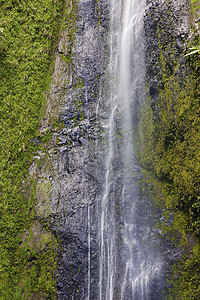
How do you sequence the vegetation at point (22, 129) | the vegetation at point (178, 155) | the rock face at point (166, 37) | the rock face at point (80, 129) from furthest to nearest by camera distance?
1. the vegetation at point (22, 129)
2. the rock face at point (80, 129)
3. the rock face at point (166, 37)
4. the vegetation at point (178, 155)

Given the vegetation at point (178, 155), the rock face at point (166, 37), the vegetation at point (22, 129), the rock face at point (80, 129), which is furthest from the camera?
the vegetation at point (22, 129)

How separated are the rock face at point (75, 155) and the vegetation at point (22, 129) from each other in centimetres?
19

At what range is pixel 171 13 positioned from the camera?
340 cm

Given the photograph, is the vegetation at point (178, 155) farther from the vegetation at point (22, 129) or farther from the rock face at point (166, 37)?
the vegetation at point (22, 129)

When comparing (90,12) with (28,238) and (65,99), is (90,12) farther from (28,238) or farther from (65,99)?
(28,238)

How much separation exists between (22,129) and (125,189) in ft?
6.52

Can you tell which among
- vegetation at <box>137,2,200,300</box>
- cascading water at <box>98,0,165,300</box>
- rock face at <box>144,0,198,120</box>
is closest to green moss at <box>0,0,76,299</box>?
cascading water at <box>98,0,165,300</box>

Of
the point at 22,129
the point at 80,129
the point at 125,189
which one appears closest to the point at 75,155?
the point at 80,129

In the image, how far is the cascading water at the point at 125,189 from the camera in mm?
3268

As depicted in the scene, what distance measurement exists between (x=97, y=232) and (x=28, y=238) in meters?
1.11

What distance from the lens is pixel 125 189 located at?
3.63 meters

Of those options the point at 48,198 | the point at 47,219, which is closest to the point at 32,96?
the point at 48,198

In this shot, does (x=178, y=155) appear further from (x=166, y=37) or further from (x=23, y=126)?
(x=23, y=126)

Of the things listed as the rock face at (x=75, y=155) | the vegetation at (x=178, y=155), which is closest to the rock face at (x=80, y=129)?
the rock face at (x=75, y=155)
